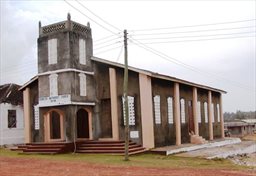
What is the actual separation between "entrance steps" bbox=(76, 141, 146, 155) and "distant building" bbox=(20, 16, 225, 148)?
70cm

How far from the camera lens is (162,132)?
2766 cm

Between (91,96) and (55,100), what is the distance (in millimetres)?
2688

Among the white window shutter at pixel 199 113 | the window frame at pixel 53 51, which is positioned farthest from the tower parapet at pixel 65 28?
the white window shutter at pixel 199 113

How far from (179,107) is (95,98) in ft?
21.6

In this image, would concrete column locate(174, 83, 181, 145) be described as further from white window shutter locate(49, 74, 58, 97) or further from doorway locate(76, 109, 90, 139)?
white window shutter locate(49, 74, 58, 97)

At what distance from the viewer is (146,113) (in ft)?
84.4

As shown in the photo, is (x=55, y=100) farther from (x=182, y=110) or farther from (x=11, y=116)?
(x=11, y=116)

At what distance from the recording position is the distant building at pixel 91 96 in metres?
26.0

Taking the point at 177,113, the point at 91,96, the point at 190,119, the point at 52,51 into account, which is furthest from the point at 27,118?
the point at 190,119

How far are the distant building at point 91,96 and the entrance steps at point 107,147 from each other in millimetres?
700

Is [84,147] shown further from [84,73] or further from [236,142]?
[236,142]

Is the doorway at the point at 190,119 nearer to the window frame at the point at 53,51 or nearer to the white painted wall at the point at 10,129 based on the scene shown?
the window frame at the point at 53,51

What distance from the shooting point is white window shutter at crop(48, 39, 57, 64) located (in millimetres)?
26766

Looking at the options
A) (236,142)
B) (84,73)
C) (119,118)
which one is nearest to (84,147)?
(119,118)
